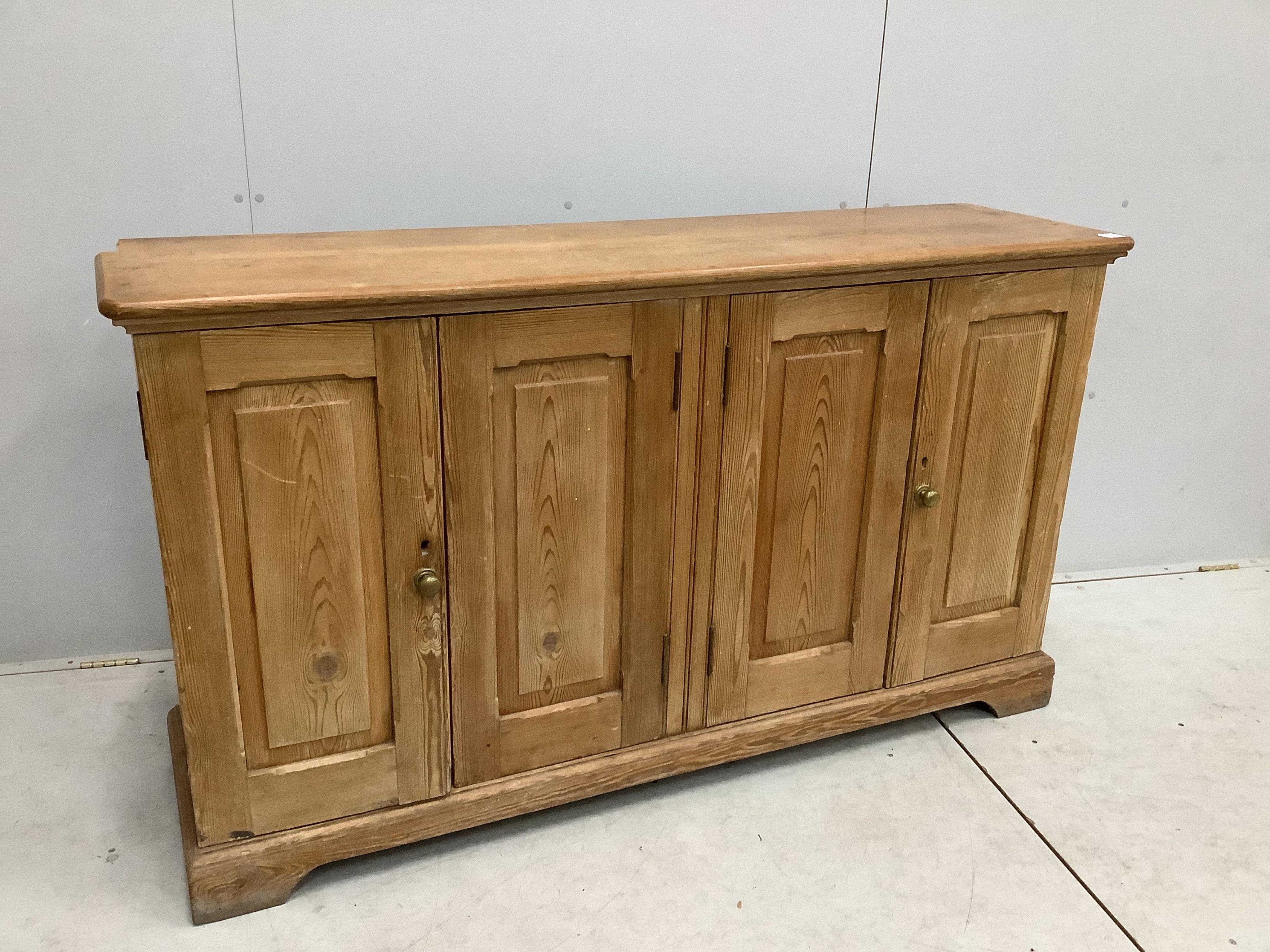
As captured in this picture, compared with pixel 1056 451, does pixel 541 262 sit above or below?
above

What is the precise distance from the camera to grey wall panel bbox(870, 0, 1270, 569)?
8.03 ft

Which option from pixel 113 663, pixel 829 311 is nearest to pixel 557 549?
pixel 829 311

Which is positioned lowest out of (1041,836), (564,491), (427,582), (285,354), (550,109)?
(1041,836)

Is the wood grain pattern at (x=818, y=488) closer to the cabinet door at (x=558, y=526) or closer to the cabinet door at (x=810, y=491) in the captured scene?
the cabinet door at (x=810, y=491)

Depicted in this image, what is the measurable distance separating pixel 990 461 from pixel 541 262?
38.3 inches

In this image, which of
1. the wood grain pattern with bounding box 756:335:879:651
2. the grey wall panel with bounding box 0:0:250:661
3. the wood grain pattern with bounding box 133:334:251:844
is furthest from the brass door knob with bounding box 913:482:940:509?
the grey wall panel with bounding box 0:0:250:661

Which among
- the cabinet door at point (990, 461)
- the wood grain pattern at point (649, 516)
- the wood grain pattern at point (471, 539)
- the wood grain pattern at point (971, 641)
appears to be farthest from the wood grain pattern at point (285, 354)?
the wood grain pattern at point (971, 641)

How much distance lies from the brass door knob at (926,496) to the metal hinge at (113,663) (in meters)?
1.68

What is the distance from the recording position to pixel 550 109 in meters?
2.20

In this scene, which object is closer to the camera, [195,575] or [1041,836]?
[195,575]

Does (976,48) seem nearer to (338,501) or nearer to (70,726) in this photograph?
(338,501)

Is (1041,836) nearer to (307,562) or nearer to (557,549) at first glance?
(557,549)

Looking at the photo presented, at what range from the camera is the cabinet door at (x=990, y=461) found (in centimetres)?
201

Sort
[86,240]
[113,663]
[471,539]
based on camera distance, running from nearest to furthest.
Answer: [471,539] < [86,240] < [113,663]
